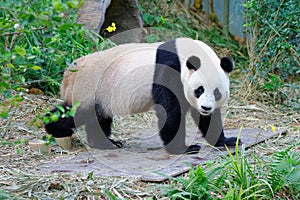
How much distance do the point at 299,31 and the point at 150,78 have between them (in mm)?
2326

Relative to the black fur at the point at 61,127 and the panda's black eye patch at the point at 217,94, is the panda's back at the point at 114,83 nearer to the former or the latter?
the black fur at the point at 61,127

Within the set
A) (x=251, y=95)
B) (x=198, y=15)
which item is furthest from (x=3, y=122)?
(x=198, y=15)

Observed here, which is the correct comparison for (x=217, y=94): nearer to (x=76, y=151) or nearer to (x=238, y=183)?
(x=238, y=183)

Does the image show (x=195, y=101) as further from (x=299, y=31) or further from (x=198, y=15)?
(x=198, y=15)

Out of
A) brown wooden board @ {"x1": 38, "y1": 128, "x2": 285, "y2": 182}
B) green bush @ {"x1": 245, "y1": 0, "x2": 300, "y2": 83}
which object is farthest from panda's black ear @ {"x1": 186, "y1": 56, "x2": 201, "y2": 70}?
green bush @ {"x1": 245, "y1": 0, "x2": 300, "y2": 83}

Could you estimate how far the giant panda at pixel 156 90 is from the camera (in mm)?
3803

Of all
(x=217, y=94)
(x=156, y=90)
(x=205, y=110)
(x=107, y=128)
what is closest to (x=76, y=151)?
(x=107, y=128)

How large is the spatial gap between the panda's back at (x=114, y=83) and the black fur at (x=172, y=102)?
0.51 ft

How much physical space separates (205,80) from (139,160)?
2.57 ft

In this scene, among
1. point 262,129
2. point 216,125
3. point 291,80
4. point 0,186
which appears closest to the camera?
point 0,186

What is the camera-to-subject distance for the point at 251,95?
5.92 m

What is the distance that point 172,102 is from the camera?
3.90 m

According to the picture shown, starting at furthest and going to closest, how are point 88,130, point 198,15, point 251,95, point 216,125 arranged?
point 198,15, point 251,95, point 88,130, point 216,125

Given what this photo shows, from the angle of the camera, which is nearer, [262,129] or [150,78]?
[150,78]
